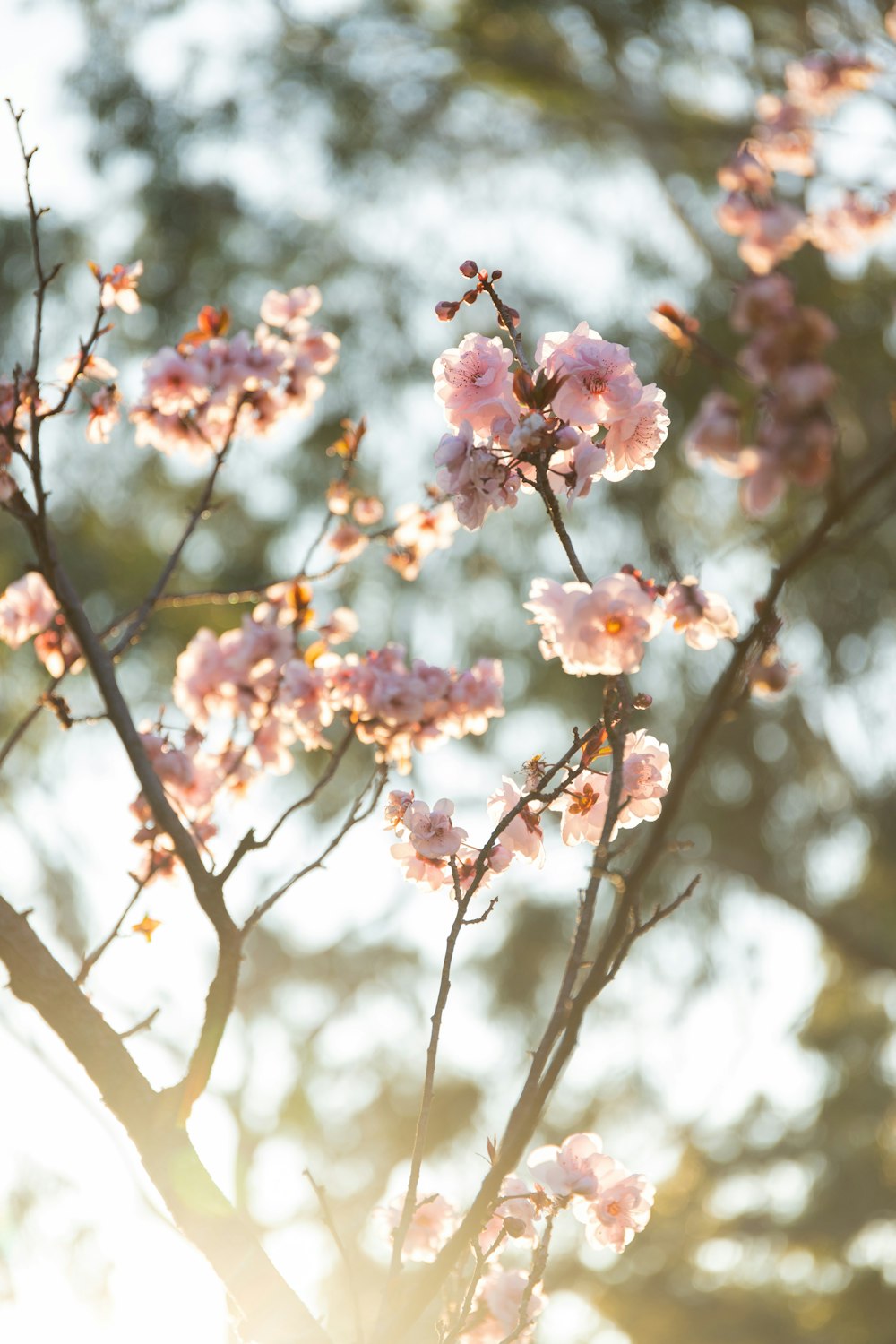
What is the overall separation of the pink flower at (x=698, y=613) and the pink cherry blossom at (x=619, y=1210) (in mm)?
599

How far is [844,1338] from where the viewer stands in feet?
19.5

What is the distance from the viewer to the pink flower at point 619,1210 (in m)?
1.18

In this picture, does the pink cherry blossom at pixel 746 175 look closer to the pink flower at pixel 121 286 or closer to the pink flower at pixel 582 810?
the pink flower at pixel 582 810

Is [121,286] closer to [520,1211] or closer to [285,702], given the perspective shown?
[285,702]

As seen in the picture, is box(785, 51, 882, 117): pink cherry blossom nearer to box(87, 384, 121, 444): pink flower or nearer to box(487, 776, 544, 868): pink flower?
box(87, 384, 121, 444): pink flower

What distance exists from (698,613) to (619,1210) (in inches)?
26.0

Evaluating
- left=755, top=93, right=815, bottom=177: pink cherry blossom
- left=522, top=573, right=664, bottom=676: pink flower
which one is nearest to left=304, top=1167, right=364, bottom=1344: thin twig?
left=522, top=573, right=664, bottom=676: pink flower

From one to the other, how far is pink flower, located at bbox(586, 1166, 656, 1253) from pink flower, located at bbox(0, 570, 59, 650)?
110 centimetres

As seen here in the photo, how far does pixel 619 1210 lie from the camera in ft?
3.89

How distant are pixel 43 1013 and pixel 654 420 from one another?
839mm

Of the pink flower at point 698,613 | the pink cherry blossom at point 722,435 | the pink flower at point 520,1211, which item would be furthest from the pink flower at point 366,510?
the pink cherry blossom at point 722,435

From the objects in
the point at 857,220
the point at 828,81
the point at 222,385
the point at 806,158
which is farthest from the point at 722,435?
the point at 828,81

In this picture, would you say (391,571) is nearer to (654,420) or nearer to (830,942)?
(830,942)

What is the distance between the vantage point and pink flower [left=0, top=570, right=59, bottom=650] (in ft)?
5.45
